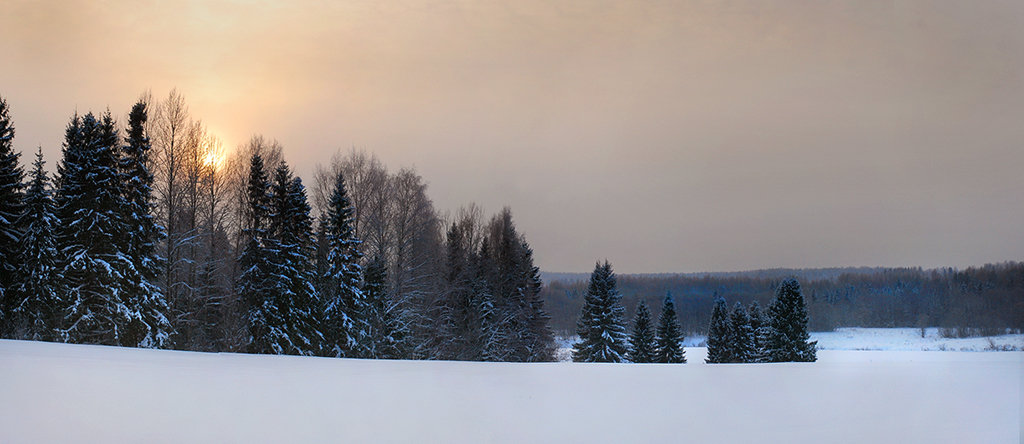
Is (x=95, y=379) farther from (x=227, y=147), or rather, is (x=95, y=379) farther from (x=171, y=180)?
(x=227, y=147)

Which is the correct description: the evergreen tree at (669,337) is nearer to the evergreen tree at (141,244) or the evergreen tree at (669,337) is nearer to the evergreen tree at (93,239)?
the evergreen tree at (141,244)

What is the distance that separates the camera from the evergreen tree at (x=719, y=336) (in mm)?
40156

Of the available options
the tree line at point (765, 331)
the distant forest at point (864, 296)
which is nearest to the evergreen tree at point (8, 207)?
the distant forest at point (864, 296)

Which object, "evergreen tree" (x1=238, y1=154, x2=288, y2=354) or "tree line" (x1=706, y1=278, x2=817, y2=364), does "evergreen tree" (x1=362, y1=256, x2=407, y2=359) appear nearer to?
"evergreen tree" (x1=238, y1=154, x2=288, y2=354)

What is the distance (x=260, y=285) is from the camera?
23.8m

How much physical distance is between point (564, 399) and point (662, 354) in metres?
37.1

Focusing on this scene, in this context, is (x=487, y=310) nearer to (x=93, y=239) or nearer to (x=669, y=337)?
(x=669, y=337)

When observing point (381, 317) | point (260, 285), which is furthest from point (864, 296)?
point (260, 285)

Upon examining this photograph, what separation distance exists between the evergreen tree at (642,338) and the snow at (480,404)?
33.1m

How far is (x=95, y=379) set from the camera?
6.68 metres

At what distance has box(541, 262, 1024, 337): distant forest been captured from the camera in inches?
574

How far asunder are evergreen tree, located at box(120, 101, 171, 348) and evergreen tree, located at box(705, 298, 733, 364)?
31417mm

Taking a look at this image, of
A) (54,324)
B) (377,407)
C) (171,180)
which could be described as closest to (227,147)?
(171,180)

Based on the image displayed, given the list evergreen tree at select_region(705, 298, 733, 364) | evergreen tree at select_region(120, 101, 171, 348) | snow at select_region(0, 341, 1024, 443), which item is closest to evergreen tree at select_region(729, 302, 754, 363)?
evergreen tree at select_region(705, 298, 733, 364)
